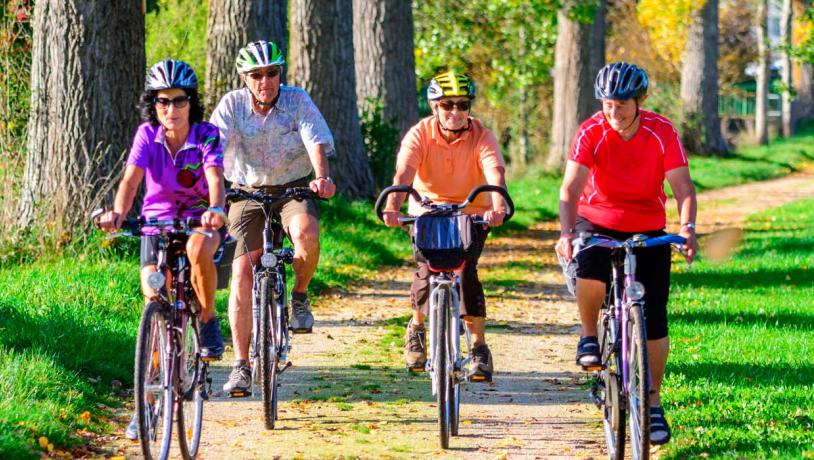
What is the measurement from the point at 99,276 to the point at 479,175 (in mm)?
4024

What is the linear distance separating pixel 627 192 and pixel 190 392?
2300 mm

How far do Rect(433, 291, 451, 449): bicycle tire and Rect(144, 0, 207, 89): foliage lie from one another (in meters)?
9.48

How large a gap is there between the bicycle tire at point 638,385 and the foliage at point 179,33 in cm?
1064

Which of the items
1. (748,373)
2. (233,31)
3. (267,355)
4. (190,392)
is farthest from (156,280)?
(233,31)

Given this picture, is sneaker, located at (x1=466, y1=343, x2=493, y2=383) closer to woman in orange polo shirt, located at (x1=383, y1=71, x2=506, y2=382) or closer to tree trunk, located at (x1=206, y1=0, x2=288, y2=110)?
woman in orange polo shirt, located at (x1=383, y1=71, x2=506, y2=382)

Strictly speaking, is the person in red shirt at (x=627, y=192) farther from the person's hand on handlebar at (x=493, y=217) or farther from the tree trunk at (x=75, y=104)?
the tree trunk at (x=75, y=104)

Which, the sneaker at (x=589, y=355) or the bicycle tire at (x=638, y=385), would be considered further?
the sneaker at (x=589, y=355)

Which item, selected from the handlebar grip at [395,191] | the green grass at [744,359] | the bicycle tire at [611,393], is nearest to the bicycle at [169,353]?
the handlebar grip at [395,191]

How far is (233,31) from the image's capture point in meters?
14.4

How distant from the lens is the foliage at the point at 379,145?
754 inches

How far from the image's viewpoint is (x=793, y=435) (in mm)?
6367

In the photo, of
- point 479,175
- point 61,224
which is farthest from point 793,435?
point 61,224

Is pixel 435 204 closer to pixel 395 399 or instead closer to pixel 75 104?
pixel 395 399

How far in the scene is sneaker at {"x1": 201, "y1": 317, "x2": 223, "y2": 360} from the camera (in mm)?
6496
